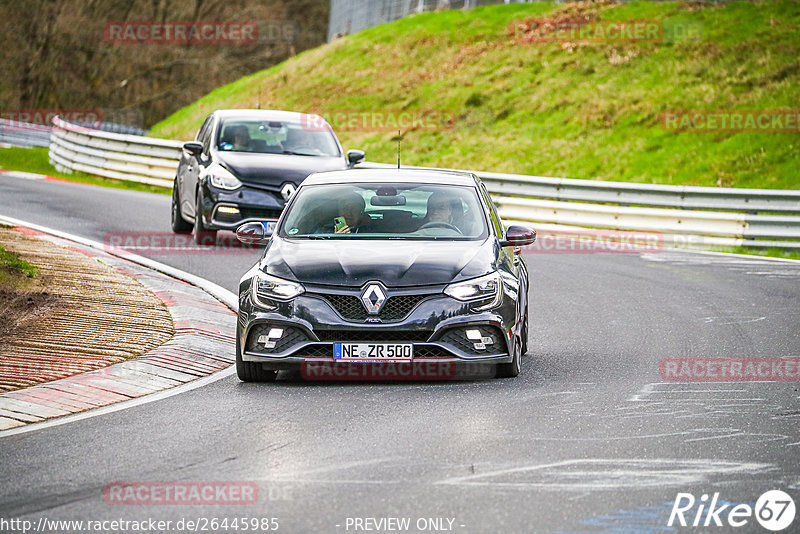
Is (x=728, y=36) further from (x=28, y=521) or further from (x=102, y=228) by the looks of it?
(x=28, y=521)

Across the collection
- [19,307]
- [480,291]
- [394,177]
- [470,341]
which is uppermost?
[394,177]

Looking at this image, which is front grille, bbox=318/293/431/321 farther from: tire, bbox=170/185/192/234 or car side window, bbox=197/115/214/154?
tire, bbox=170/185/192/234

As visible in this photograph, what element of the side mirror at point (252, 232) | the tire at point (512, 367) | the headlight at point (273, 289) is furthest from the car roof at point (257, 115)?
the tire at point (512, 367)

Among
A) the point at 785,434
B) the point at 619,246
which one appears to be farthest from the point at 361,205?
the point at 619,246

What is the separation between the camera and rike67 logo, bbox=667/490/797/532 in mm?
5477

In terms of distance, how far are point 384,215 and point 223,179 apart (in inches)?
283

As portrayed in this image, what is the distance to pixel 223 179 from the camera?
1669 centimetres

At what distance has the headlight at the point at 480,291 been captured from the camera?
8688 mm

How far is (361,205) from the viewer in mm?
9938

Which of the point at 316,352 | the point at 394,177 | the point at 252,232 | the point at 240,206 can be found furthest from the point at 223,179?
the point at 316,352

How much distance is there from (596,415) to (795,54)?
30948 mm

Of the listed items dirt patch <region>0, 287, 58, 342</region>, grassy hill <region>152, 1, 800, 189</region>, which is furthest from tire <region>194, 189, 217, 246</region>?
grassy hill <region>152, 1, 800, 189</region>

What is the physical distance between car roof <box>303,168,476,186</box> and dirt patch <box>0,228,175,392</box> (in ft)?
6.01

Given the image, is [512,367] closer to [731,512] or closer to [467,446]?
[467,446]
